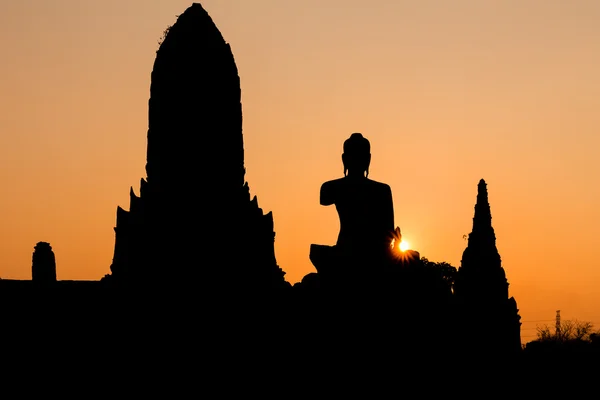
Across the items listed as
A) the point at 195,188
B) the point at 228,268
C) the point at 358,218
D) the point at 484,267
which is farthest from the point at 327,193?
the point at 484,267

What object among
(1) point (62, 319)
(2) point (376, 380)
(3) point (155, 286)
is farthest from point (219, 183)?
(2) point (376, 380)

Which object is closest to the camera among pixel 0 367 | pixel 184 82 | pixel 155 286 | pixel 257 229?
pixel 0 367

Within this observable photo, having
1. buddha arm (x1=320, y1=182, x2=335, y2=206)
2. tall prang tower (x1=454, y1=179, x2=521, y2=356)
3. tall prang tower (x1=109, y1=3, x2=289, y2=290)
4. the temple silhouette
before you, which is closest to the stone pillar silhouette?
the temple silhouette

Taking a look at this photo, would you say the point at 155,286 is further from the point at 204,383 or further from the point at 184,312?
the point at 204,383

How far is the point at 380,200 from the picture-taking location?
17578 millimetres

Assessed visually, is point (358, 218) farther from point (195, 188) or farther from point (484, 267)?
point (484, 267)

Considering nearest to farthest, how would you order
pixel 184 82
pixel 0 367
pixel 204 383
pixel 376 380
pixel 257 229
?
1. pixel 376 380
2. pixel 204 383
3. pixel 0 367
4. pixel 257 229
5. pixel 184 82

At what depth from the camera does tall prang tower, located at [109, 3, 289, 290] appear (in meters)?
31.7

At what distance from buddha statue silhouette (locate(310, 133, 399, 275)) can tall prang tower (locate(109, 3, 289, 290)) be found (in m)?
11.6

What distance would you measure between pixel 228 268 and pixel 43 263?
1271 cm

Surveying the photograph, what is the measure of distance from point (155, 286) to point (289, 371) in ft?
34.3

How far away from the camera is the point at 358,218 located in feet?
57.6

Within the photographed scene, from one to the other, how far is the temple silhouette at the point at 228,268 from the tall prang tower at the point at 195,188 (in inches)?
1.6

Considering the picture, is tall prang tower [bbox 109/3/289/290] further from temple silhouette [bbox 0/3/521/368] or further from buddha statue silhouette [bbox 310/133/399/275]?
buddha statue silhouette [bbox 310/133/399/275]
